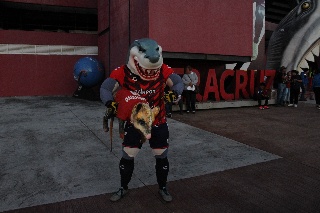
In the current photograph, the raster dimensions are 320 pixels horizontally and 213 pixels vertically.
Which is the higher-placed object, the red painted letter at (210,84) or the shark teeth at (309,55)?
the shark teeth at (309,55)

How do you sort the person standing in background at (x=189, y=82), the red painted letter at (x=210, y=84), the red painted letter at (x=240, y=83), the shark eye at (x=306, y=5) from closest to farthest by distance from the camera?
1. the person standing in background at (x=189, y=82)
2. the red painted letter at (x=210, y=84)
3. the red painted letter at (x=240, y=83)
4. the shark eye at (x=306, y=5)

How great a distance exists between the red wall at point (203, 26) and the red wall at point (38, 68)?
24.8 feet

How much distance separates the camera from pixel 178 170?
385cm

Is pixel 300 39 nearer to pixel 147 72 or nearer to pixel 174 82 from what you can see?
pixel 174 82

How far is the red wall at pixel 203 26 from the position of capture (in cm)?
851

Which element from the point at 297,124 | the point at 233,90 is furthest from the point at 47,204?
the point at 233,90

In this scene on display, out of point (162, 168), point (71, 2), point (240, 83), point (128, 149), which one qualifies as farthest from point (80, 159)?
point (71, 2)

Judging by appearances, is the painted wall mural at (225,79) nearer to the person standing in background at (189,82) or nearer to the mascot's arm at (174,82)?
the person standing in background at (189,82)

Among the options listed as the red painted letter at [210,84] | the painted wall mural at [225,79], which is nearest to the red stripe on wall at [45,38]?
the painted wall mural at [225,79]

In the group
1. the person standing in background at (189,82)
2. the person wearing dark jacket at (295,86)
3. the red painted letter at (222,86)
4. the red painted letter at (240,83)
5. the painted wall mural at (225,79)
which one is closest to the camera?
the person standing in background at (189,82)

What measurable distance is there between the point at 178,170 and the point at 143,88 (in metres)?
1.59

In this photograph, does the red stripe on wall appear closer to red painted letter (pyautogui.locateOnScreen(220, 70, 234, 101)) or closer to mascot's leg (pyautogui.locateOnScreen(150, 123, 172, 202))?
red painted letter (pyautogui.locateOnScreen(220, 70, 234, 101))

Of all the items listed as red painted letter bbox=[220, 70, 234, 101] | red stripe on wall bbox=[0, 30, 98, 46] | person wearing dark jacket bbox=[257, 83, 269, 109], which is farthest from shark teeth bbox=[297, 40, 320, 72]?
red stripe on wall bbox=[0, 30, 98, 46]

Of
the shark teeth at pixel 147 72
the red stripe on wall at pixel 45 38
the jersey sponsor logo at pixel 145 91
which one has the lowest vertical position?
the jersey sponsor logo at pixel 145 91
